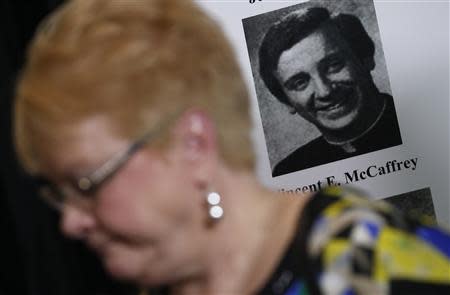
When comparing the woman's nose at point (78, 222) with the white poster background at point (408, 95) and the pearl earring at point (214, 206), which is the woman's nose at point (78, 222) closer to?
the pearl earring at point (214, 206)

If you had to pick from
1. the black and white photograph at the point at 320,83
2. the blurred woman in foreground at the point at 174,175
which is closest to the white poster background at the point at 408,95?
the black and white photograph at the point at 320,83

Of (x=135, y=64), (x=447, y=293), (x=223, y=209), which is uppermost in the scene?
(x=135, y=64)

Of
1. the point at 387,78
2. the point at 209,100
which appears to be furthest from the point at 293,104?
the point at 209,100

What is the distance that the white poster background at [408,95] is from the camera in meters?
1.10

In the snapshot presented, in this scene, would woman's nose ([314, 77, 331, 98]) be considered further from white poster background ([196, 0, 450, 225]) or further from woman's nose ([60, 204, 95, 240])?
woman's nose ([60, 204, 95, 240])

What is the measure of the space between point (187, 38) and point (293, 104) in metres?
0.36

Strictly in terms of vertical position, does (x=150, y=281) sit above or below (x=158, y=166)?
below

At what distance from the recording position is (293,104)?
3.66ft

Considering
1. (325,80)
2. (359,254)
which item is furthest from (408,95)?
(359,254)

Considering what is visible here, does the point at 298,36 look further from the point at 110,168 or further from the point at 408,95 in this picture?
the point at 110,168

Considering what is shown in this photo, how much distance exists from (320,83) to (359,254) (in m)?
0.40

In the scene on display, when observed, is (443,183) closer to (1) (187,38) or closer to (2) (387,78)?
(2) (387,78)

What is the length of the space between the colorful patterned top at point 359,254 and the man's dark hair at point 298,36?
1.12 ft

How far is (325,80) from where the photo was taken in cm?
111
